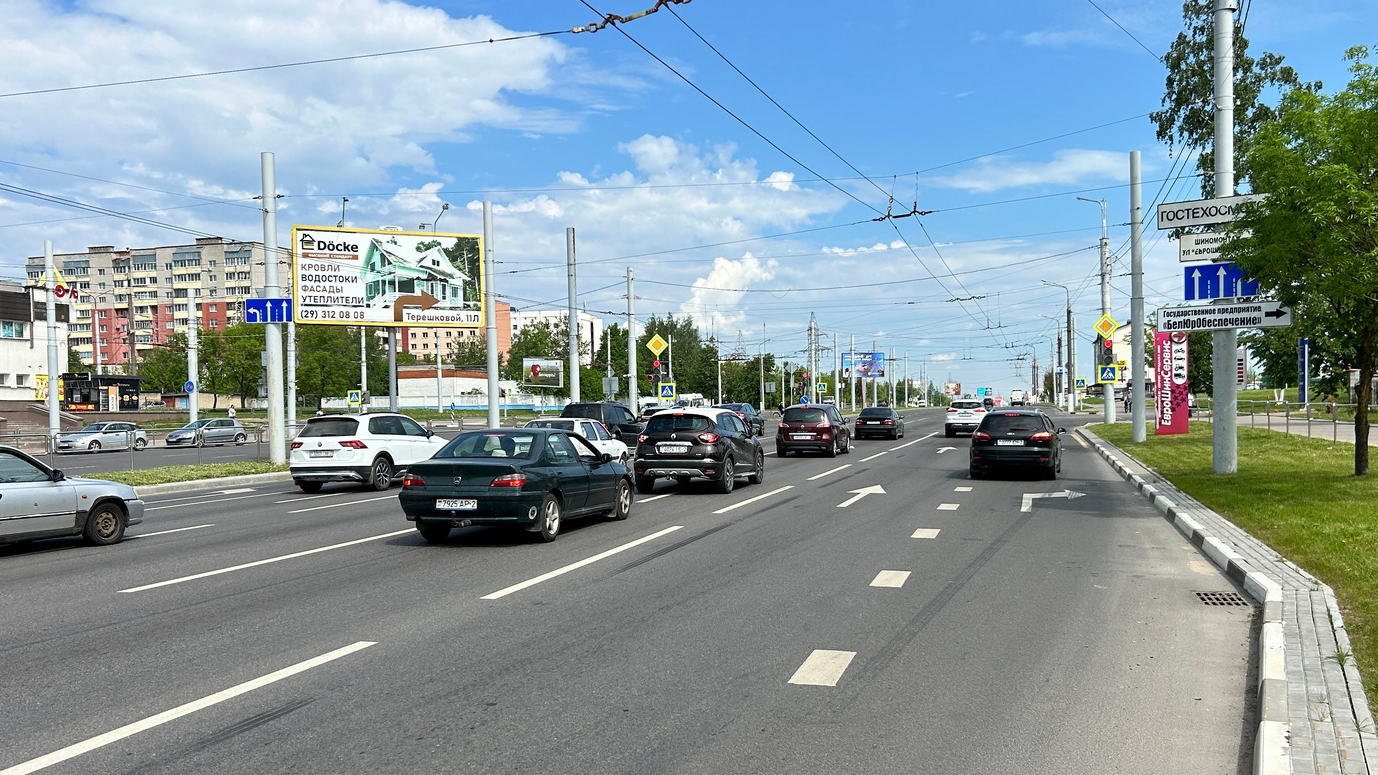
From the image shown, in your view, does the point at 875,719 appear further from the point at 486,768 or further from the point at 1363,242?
the point at 1363,242

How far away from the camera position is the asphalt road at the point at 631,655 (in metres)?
4.73

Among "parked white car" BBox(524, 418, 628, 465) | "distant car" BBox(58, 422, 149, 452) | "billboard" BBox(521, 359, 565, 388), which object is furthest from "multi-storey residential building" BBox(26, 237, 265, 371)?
"parked white car" BBox(524, 418, 628, 465)

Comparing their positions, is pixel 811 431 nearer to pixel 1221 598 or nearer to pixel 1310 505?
pixel 1310 505

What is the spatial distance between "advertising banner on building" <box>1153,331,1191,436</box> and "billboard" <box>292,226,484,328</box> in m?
25.2

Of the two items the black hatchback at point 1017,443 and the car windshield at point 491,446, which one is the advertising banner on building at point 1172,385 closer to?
the black hatchback at point 1017,443

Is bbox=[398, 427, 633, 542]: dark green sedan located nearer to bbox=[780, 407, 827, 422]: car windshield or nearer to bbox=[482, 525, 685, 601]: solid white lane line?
bbox=[482, 525, 685, 601]: solid white lane line

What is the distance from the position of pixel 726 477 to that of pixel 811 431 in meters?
12.2

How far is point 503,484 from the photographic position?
11438mm

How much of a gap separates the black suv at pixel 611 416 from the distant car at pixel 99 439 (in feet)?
65.9

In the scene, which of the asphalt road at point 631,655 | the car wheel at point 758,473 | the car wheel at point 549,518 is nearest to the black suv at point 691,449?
the car wheel at point 758,473

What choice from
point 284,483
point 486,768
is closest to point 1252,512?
point 486,768

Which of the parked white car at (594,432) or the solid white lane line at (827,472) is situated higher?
the parked white car at (594,432)

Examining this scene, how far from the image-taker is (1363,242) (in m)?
13.3

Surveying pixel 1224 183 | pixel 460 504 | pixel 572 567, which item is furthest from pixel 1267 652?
pixel 1224 183
